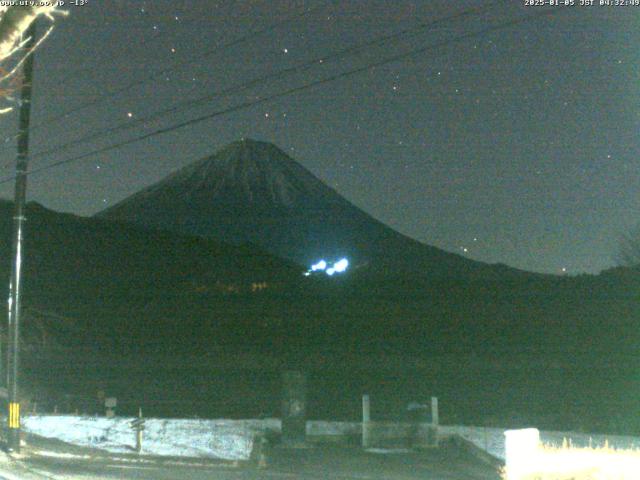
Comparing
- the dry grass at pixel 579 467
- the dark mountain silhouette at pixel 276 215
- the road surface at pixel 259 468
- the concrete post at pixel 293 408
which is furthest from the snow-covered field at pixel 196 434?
the dark mountain silhouette at pixel 276 215

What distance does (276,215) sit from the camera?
165 metres

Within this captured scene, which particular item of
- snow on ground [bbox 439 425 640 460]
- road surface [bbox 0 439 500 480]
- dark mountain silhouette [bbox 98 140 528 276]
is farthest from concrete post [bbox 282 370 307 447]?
dark mountain silhouette [bbox 98 140 528 276]

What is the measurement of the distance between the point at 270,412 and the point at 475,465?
1912 cm

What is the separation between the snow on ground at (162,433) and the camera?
2295cm

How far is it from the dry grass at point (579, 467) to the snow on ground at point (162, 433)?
1144 centimetres

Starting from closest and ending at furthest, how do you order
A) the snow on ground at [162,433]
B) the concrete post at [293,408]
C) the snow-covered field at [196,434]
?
the concrete post at [293,408] < the snow-covered field at [196,434] < the snow on ground at [162,433]

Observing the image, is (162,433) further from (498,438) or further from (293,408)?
(498,438)

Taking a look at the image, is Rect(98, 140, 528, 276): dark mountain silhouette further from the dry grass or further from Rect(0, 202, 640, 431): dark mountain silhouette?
the dry grass

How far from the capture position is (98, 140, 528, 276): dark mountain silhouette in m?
141

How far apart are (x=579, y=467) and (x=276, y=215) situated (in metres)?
155

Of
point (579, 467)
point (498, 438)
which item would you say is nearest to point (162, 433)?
point (498, 438)

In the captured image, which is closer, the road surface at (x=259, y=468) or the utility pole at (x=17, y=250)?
the road surface at (x=259, y=468)

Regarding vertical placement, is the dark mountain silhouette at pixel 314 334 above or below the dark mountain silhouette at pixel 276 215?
below

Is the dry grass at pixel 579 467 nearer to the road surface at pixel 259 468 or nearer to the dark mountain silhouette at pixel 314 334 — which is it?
the road surface at pixel 259 468
